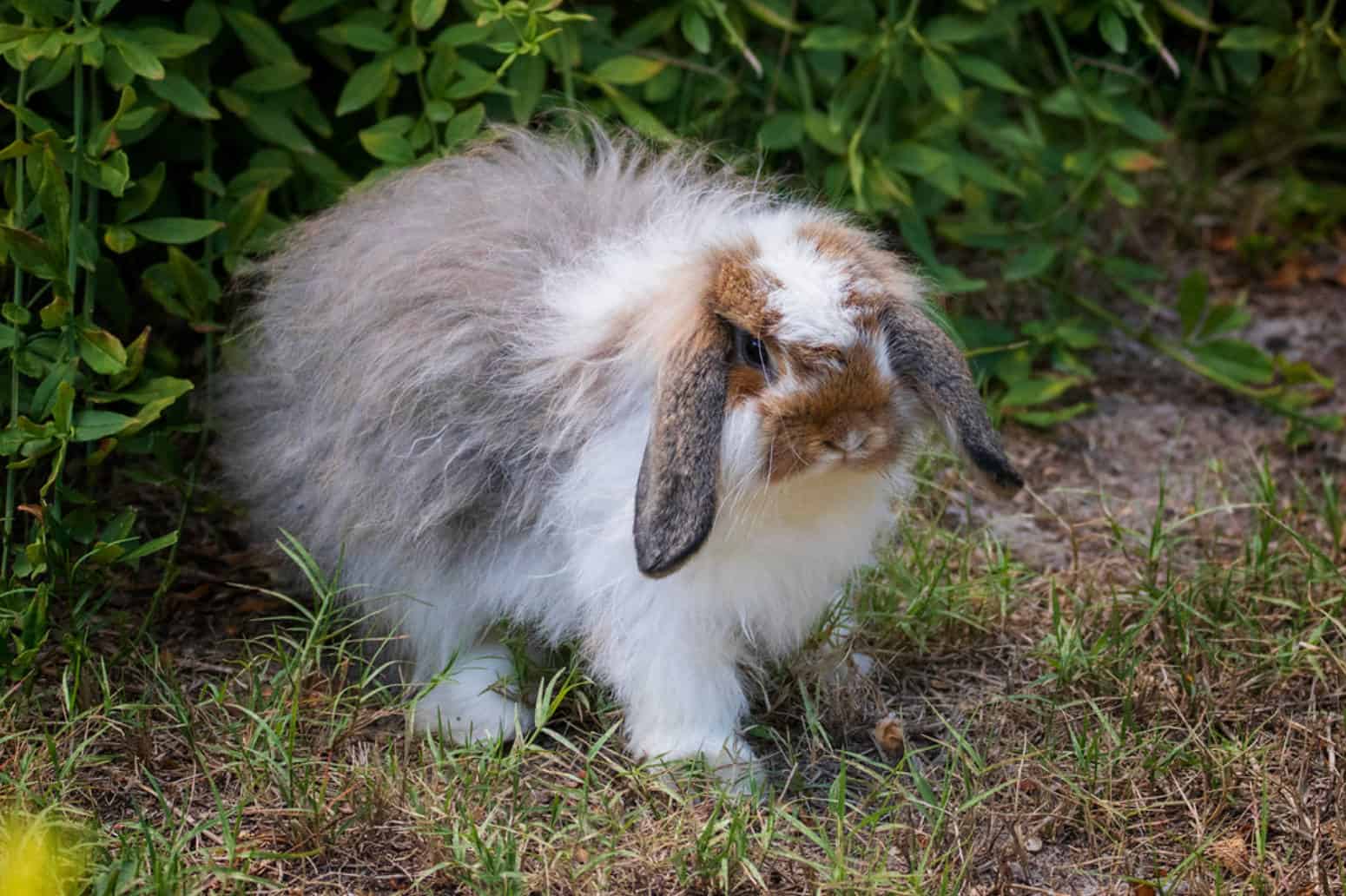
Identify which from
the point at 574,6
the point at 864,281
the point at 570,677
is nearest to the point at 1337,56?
the point at 574,6

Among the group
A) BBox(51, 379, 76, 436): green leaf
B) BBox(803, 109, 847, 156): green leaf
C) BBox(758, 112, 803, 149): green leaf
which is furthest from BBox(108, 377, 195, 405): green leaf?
BBox(803, 109, 847, 156): green leaf

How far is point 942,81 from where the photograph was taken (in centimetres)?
343

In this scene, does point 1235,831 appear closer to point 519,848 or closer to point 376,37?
point 519,848

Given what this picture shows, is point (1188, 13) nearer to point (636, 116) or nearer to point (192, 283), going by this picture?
point (636, 116)

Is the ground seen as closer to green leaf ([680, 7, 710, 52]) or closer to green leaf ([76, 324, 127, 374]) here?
green leaf ([76, 324, 127, 374])

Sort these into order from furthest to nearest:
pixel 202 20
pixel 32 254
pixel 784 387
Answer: pixel 202 20 → pixel 32 254 → pixel 784 387

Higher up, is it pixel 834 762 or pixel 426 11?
pixel 426 11

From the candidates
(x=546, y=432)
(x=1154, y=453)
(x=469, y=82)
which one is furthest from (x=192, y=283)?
(x=1154, y=453)

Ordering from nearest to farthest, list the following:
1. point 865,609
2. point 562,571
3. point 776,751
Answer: point 562,571 < point 776,751 < point 865,609

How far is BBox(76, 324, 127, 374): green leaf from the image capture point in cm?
270

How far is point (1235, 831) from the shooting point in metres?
2.54

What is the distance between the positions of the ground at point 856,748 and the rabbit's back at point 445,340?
0.26 meters

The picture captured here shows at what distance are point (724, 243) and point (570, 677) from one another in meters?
0.82

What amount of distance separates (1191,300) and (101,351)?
2.70 metres
